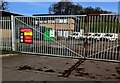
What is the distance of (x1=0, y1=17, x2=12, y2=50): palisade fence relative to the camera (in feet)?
46.9

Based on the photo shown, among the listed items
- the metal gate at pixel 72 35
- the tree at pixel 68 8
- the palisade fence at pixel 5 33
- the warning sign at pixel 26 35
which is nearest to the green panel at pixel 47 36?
the metal gate at pixel 72 35

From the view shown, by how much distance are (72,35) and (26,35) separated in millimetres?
2795

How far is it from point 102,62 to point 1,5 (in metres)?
50.7

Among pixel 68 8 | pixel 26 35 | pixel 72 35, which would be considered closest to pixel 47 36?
pixel 26 35

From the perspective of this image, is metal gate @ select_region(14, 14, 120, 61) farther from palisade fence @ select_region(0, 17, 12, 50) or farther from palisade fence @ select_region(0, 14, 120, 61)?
palisade fence @ select_region(0, 17, 12, 50)

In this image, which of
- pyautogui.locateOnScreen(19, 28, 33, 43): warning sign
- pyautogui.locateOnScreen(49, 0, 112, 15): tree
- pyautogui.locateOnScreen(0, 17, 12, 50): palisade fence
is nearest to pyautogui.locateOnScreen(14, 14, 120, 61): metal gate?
pyautogui.locateOnScreen(19, 28, 33, 43): warning sign

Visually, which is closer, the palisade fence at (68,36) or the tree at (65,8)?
the palisade fence at (68,36)

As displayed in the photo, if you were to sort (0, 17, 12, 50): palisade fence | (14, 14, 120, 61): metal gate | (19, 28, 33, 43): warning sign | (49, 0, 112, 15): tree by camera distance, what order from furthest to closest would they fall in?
(49, 0, 112, 15): tree < (0, 17, 12, 50): palisade fence < (19, 28, 33, 43): warning sign < (14, 14, 120, 61): metal gate

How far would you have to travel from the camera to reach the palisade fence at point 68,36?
11.5 metres

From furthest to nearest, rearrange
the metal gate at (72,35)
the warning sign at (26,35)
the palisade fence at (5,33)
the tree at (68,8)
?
the tree at (68,8) < the palisade fence at (5,33) < the warning sign at (26,35) < the metal gate at (72,35)

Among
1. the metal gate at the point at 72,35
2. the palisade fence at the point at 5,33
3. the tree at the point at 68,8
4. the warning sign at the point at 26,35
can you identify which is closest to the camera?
the metal gate at the point at 72,35

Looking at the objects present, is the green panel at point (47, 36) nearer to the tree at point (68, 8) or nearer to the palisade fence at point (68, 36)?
the palisade fence at point (68, 36)

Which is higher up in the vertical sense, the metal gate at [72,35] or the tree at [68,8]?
the tree at [68,8]

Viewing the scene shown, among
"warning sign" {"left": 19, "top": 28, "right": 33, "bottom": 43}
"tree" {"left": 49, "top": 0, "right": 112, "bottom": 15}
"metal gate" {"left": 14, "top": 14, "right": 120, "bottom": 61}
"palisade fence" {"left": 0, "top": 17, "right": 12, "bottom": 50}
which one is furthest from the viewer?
"tree" {"left": 49, "top": 0, "right": 112, "bottom": 15}
